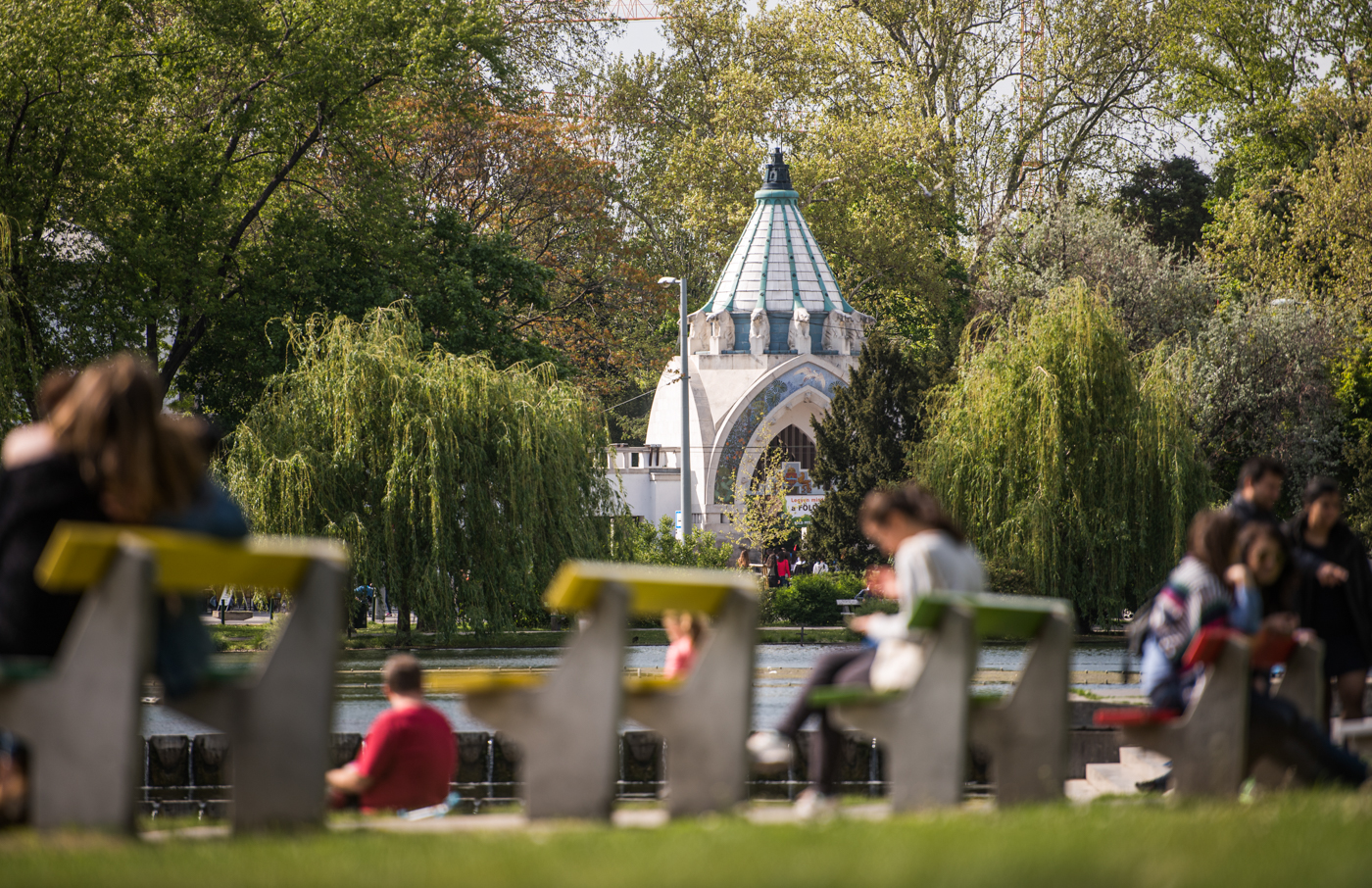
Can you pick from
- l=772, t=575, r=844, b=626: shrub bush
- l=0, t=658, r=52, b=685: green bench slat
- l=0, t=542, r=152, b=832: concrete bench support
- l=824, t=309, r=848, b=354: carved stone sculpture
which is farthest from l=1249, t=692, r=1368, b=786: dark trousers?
l=824, t=309, r=848, b=354: carved stone sculpture

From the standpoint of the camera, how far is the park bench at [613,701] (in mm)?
5414

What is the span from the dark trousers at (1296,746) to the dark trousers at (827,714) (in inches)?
60.2

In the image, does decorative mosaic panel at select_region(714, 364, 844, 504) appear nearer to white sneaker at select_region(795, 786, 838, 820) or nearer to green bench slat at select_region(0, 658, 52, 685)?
white sneaker at select_region(795, 786, 838, 820)

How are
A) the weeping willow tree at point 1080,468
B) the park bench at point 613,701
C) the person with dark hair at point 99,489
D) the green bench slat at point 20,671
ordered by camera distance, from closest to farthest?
1. the green bench slat at point 20,671
2. the person with dark hair at point 99,489
3. the park bench at point 613,701
4. the weeping willow tree at point 1080,468

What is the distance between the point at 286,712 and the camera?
5184 millimetres

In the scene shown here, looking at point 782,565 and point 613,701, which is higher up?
point 782,565

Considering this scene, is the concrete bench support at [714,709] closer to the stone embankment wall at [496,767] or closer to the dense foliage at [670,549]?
the stone embankment wall at [496,767]

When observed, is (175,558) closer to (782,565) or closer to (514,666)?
(514,666)

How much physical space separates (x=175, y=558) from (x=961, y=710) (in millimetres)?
2634

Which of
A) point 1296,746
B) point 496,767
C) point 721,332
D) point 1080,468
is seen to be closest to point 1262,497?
point 1296,746

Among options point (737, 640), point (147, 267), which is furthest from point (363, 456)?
point (737, 640)

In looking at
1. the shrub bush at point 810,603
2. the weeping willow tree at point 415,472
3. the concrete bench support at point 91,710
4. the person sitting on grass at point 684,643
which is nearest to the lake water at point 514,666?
the weeping willow tree at point 415,472

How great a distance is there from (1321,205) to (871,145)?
14.3 meters

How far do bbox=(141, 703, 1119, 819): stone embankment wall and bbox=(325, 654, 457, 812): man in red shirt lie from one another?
516 centimetres
